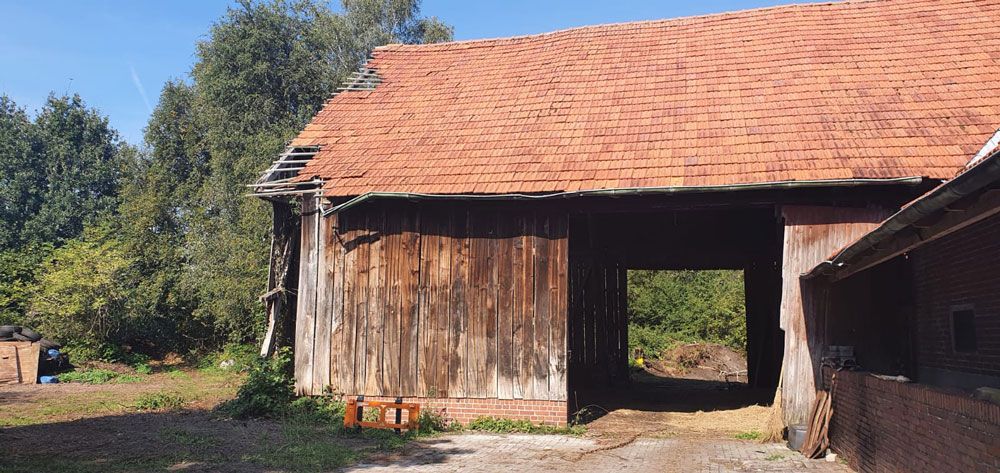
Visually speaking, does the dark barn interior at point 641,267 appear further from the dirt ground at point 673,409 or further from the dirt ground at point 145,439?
the dirt ground at point 145,439

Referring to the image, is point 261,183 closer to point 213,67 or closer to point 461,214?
point 461,214

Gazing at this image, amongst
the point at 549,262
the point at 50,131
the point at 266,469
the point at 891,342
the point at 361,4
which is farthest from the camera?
the point at 50,131

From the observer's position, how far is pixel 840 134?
409 inches

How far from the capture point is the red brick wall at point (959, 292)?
24.0 feet

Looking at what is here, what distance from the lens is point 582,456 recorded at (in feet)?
29.6

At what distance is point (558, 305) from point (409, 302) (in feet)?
7.61

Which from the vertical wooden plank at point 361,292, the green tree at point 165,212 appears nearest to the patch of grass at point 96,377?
the green tree at point 165,212

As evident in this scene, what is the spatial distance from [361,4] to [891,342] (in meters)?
23.3

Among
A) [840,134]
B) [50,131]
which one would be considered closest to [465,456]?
[840,134]

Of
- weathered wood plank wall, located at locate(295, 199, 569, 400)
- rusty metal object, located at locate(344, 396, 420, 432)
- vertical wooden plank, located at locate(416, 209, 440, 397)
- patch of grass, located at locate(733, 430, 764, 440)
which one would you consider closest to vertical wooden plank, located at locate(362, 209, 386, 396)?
weathered wood plank wall, located at locate(295, 199, 569, 400)

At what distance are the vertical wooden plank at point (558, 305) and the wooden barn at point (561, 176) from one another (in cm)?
3

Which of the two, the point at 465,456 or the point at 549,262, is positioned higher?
the point at 549,262

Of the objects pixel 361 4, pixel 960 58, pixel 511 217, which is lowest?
pixel 511 217

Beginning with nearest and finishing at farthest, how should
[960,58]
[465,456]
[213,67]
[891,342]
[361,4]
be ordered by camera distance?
[465,456] → [891,342] → [960,58] → [213,67] → [361,4]
